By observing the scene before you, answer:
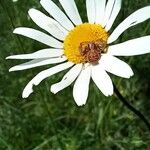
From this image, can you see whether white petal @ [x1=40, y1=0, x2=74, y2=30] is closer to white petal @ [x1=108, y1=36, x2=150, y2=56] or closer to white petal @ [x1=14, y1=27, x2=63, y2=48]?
white petal @ [x1=14, y1=27, x2=63, y2=48]

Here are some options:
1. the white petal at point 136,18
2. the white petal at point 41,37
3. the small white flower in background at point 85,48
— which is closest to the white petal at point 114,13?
the small white flower in background at point 85,48

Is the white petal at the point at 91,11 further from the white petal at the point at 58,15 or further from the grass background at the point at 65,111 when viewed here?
the grass background at the point at 65,111

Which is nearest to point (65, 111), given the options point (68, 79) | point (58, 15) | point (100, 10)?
point (58, 15)

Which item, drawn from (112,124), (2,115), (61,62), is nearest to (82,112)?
(112,124)

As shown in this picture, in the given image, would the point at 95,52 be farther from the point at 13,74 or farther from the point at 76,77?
the point at 13,74

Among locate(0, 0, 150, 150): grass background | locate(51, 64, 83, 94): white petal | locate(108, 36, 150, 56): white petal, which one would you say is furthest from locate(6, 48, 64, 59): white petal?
locate(0, 0, 150, 150): grass background
